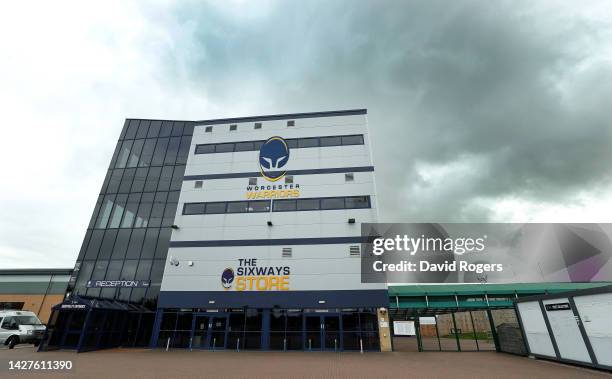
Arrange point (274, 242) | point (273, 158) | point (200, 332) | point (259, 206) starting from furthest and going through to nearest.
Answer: point (273, 158) < point (259, 206) < point (274, 242) < point (200, 332)

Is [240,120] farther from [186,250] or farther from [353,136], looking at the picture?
[186,250]

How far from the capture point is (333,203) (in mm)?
22156

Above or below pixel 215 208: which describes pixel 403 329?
below

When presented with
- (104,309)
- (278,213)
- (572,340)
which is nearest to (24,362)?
(104,309)

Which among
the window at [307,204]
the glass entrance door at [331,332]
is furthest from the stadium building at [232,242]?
the window at [307,204]

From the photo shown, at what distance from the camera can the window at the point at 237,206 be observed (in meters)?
23.0

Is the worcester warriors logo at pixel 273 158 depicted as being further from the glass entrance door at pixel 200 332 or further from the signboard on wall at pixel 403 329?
the signboard on wall at pixel 403 329

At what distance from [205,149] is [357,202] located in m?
14.9

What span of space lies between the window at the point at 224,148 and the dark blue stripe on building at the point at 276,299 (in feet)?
40.5

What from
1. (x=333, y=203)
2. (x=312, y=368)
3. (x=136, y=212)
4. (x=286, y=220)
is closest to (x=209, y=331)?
(x=286, y=220)

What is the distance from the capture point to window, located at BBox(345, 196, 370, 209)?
2169 centimetres

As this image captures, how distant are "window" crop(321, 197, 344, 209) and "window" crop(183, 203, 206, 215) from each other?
1019 cm

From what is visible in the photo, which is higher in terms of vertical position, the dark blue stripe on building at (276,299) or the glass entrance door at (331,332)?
the dark blue stripe on building at (276,299)

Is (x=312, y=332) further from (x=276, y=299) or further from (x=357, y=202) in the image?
(x=357, y=202)
